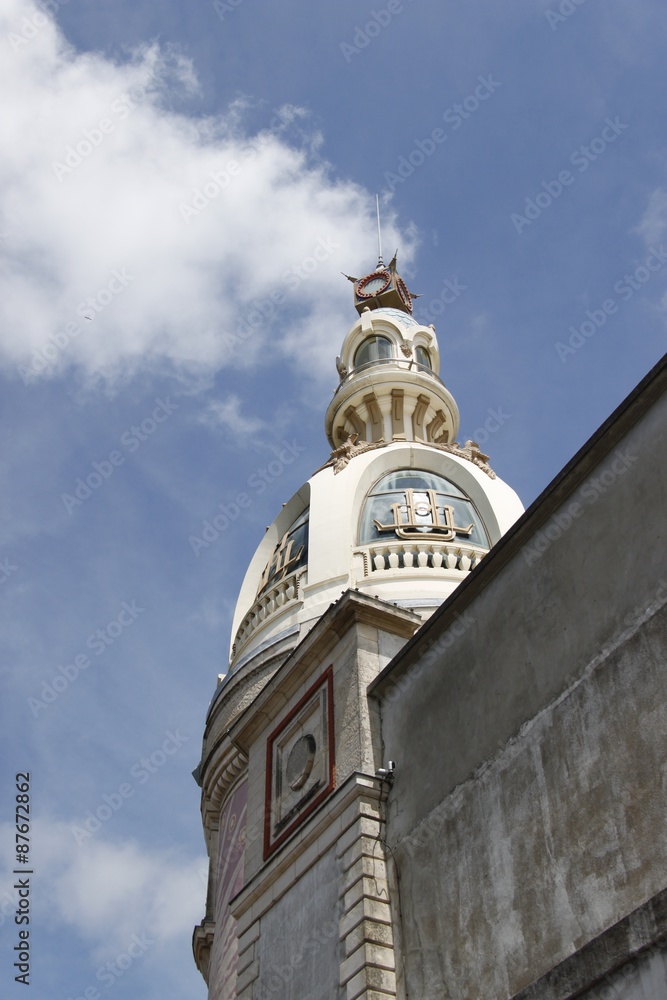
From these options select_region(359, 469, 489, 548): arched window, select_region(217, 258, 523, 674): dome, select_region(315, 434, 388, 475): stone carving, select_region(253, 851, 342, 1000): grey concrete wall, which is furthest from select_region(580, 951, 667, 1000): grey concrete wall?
select_region(315, 434, 388, 475): stone carving

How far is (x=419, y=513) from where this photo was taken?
2398cm

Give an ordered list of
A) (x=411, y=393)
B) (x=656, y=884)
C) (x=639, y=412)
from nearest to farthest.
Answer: (x=656, y=884), (x=639, y=412), (x=411, y=393)

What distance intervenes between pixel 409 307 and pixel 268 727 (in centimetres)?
2357

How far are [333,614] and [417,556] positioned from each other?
823 cm

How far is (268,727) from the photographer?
627 inches

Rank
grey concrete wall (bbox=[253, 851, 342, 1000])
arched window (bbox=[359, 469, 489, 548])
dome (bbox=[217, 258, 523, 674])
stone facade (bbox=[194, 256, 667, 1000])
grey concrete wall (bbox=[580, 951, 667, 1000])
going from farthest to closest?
1. arched window (bbox=[359, 469, 489, 548])
2. dome (bbox=[217, 258, 523, 674])
3. grey concrete wall (bbox=[253, 851, 342, 1000])
4. stone facade (bbox=[194, 256, 667, 1000])
5. grey concrete wall (bbox=[580, 951, 667, 1000])

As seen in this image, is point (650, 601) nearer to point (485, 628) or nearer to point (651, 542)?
point (651, 542)

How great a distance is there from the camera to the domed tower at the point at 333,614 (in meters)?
13.8

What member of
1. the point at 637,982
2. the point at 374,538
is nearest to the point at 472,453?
the point at 374,538

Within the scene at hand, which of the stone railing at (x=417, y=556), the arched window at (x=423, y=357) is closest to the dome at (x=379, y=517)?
the stone railing at (x=417, y=556)

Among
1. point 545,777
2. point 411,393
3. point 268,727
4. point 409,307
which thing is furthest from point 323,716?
point 409,307

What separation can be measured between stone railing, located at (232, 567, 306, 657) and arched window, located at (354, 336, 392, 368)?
33.6 feet

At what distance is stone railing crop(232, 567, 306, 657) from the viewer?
2330 cm

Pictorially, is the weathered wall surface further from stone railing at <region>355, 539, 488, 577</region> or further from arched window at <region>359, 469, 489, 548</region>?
arched window at <region>359, 469, 489, 548</region>
